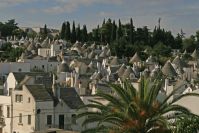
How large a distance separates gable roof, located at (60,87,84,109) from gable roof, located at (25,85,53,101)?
1407 mm

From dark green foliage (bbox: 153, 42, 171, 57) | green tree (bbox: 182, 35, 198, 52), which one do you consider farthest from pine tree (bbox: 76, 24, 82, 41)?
green tree (bbox: 182, 35, 198, 52)

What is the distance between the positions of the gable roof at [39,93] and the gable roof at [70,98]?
1407 millimetres

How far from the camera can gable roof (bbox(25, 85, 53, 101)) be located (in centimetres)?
4403

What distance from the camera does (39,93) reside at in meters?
44.3

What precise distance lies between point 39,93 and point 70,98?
2.80 m

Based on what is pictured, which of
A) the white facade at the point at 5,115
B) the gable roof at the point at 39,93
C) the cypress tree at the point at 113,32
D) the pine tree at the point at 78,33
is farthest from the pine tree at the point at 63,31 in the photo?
the gable roof at the point at 39,93

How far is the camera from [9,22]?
637 ft

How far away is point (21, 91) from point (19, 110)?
1.63m

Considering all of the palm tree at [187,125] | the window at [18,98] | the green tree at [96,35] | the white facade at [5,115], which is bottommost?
the white facade at [5,115]

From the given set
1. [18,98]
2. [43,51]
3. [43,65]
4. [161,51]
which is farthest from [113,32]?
[18,98]

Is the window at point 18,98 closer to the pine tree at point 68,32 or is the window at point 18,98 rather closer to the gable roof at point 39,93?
the gable roof at point 39,93

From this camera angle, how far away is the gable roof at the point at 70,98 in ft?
148

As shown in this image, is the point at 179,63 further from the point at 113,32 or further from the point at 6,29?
the point at 6,29

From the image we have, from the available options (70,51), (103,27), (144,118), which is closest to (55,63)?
(70,51)
